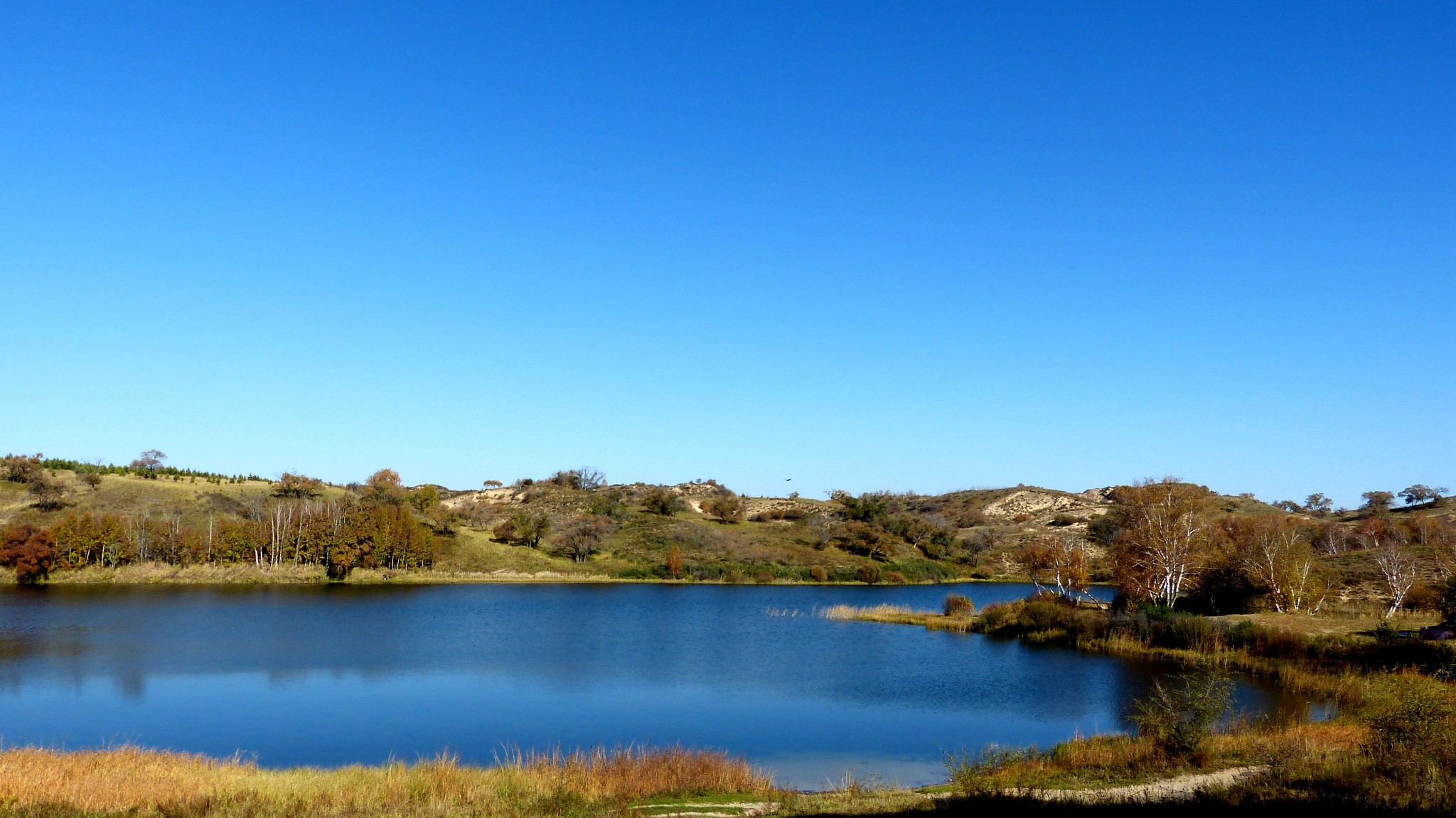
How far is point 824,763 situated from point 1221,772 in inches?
345

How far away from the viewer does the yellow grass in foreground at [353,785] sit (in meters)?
13.8

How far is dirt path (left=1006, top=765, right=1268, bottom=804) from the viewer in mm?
14445

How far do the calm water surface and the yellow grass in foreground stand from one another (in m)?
3.58

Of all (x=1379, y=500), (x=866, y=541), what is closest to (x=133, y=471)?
(x=866, y=541)

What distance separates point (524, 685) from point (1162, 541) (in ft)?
114

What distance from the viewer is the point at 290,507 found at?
270 feet

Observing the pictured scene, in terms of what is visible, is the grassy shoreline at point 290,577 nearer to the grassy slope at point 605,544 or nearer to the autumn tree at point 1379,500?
the grassy slope at point 605,544

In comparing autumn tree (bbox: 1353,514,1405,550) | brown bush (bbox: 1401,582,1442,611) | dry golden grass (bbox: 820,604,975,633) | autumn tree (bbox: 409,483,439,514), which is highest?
autumn tree (bbox: 409,483,439,514)

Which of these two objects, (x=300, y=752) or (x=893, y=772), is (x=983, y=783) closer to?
(x=893, y=772)

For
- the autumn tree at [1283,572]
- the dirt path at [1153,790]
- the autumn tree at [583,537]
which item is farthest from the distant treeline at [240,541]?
the dirt path at [1153,790]

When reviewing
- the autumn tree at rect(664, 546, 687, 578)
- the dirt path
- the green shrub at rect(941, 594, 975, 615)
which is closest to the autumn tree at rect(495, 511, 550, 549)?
the autumn tree at rect(664, 546, 687, 578)

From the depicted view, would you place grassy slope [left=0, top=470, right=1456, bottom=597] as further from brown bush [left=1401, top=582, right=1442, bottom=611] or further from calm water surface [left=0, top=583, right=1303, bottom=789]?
calm water surface [left=0, top=583, right=1303, bottom=789]

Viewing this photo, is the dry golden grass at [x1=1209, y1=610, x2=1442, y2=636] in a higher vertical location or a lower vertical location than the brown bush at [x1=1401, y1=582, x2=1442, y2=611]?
lower

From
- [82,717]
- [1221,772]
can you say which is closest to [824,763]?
[1221,772]
